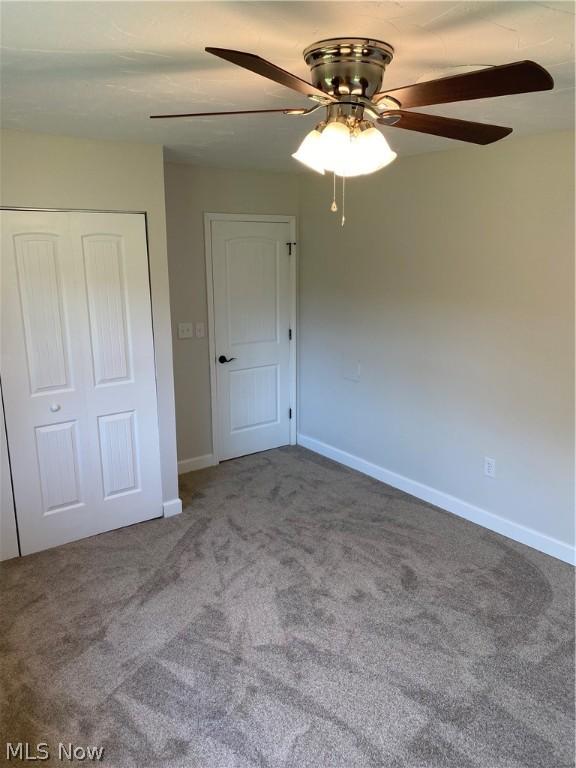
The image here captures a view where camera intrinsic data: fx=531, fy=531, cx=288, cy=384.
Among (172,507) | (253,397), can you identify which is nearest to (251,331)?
(253,397)

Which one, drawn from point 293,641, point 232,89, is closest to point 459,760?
point 293,641

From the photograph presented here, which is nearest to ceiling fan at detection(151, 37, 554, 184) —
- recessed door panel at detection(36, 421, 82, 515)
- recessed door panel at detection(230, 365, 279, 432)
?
recessed door panel at detection(36, 421, 82, 515)

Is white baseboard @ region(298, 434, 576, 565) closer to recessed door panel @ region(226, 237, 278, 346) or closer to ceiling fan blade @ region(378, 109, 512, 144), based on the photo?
recessed door panel @ region(226, 237, 278, 346)

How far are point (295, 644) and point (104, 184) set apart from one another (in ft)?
8.75

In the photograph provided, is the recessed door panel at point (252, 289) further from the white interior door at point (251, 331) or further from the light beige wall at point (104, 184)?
the light beige wall at point (104, 184)

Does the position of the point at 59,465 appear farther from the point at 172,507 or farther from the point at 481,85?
the point at 481,85

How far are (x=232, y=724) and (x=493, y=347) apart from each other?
246 centimetres

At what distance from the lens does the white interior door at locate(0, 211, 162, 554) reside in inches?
116

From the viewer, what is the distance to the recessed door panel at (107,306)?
3117 mm

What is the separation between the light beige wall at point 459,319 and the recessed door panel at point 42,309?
2154mm

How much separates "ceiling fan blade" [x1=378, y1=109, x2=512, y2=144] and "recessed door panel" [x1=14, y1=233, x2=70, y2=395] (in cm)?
210

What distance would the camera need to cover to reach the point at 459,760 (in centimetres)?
189

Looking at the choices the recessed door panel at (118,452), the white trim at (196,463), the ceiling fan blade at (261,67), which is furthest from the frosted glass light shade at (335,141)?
the white trim at (196,463)

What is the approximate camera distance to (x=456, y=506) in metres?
3.64
